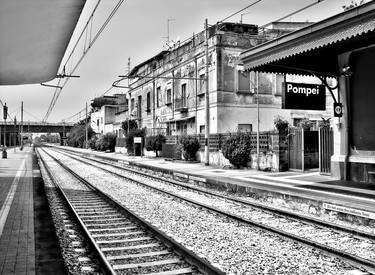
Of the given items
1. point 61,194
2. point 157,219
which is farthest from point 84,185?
point 157,219

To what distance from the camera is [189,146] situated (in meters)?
29.7

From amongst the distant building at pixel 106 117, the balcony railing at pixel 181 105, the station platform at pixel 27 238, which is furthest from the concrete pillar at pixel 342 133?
the distant building at pixel 106 117

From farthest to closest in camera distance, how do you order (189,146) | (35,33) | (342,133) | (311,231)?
(189,146)
(342,133)
(35,33)
(311,231)

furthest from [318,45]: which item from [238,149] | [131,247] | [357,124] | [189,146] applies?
[189,146]

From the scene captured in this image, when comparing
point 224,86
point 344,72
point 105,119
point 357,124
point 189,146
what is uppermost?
point 105,119

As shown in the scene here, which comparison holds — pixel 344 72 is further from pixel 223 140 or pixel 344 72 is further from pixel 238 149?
pixel 223 140

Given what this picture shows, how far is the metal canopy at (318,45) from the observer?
11.0 metres

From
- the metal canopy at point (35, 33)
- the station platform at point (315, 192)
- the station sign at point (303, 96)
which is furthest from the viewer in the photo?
the station sign at point (303, 96)

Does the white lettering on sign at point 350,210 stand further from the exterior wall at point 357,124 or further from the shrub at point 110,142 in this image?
the shrub at point 110,142

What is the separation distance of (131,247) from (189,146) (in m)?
22.6

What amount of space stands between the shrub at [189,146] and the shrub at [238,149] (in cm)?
575

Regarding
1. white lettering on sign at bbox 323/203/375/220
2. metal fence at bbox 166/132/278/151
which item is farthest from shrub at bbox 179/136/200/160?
white lettering on sign at bbox 323/203/375/220

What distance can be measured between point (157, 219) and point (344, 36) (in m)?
7.24

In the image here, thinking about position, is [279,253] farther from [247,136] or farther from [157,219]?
[247,136]
